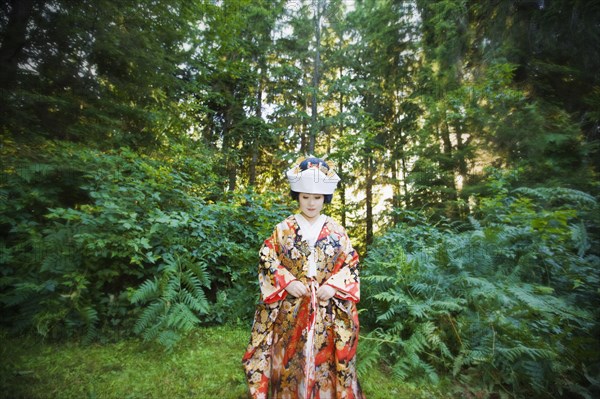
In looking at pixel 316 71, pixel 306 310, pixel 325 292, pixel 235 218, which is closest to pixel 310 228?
pixel 325 292

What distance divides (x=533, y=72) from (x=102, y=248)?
8.61 m

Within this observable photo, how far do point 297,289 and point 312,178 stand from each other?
0.95 m

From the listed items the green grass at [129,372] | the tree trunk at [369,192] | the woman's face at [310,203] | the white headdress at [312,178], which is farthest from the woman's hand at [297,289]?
the tree trunk at [369,192]

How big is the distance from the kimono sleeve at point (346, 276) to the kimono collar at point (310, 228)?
23cm

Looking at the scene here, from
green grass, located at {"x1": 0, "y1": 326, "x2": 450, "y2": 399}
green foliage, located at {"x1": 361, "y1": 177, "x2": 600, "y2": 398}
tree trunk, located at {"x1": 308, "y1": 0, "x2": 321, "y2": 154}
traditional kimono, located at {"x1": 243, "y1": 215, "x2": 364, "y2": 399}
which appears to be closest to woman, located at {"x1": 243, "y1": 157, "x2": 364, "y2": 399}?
traditional kimono, located at {"x1": 243, "y1": 215, "x2": 364, "y2": 399}

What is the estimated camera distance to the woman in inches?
88.3

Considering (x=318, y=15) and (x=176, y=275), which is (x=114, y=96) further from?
(x=318, y=15)

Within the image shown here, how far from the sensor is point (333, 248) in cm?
238

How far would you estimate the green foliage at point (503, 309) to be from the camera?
2.44 metres

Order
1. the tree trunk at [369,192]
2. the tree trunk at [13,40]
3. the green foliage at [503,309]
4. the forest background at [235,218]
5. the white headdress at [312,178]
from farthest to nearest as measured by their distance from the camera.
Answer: the tree trunk at [369,192], the tree trunk at [13,40], the forest background at [235,218], the green foliage at [503,309], the white headdress at [312,178]

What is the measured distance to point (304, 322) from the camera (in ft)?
7.66

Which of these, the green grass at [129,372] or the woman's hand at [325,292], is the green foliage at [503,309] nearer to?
the green grass at [129,372]

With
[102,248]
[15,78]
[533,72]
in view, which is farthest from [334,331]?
[533,72]

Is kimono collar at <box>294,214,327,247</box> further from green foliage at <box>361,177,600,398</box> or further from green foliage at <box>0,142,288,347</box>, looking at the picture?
green foliage at <box>0,142,288,347</box>
